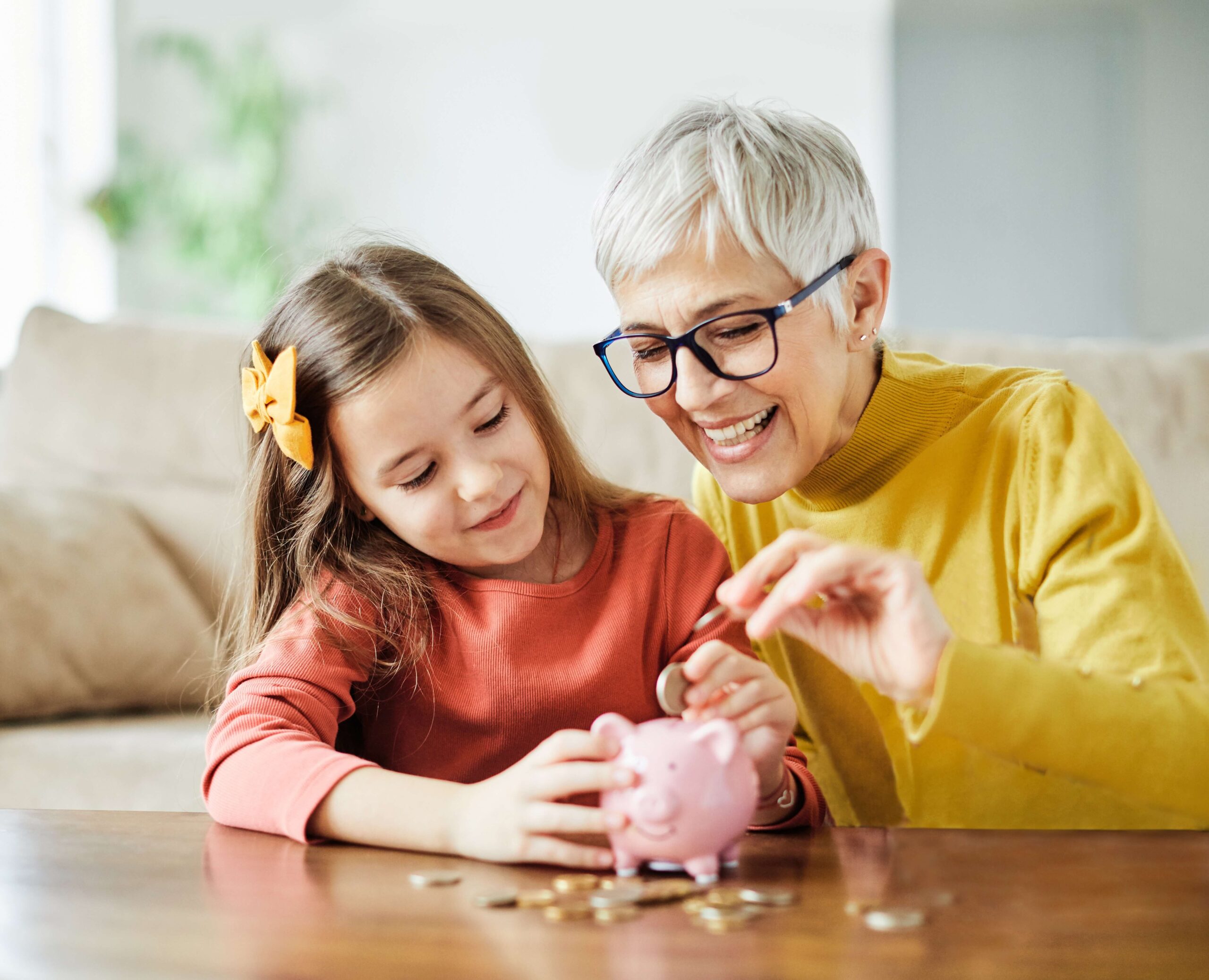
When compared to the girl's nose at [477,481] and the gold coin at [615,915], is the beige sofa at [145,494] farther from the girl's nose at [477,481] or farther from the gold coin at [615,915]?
the gold coin at [615,915]

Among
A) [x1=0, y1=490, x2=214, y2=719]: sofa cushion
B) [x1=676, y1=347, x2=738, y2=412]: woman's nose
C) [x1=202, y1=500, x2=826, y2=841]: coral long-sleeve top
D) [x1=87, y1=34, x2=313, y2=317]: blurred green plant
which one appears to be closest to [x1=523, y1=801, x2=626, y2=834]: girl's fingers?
[x1=202, y1=500, x2=826, y2=841]: coral long-sleeve top

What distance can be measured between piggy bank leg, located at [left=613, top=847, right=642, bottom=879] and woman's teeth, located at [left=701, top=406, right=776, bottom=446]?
0.56 m

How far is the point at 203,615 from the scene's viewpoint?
2.20 m

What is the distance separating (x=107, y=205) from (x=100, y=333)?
108 inches

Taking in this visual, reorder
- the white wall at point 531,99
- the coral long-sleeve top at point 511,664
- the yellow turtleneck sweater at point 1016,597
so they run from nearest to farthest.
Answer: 1. the yellow turtleneck sweater at point 1016,597
2. the coral long-sleeve top at point 511,664
3. the white wall at point 531,99

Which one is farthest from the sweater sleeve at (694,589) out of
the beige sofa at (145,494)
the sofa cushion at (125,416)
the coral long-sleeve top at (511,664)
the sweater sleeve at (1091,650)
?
the sofa cushion at (125,416)

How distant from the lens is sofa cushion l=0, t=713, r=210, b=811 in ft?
5.91

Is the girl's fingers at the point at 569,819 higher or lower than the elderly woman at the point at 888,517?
lower

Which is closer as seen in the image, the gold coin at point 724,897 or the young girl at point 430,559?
the gold coin at point 724,897

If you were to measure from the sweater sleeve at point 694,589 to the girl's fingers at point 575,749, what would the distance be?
1.13 feet

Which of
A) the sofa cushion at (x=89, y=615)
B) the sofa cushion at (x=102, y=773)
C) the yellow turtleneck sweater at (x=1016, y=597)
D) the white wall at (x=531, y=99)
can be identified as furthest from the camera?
the white wall at (x=531, y=99)

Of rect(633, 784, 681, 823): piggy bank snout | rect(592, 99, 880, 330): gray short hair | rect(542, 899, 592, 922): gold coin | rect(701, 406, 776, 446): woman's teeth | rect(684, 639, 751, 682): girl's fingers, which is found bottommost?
rect(542, 899, 592, 922): gold coin

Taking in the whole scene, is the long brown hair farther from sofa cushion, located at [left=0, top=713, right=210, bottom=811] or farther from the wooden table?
sofa cushion, located at [left=0, top=713, right=210, bottom=811]

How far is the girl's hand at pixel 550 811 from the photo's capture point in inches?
33.5
